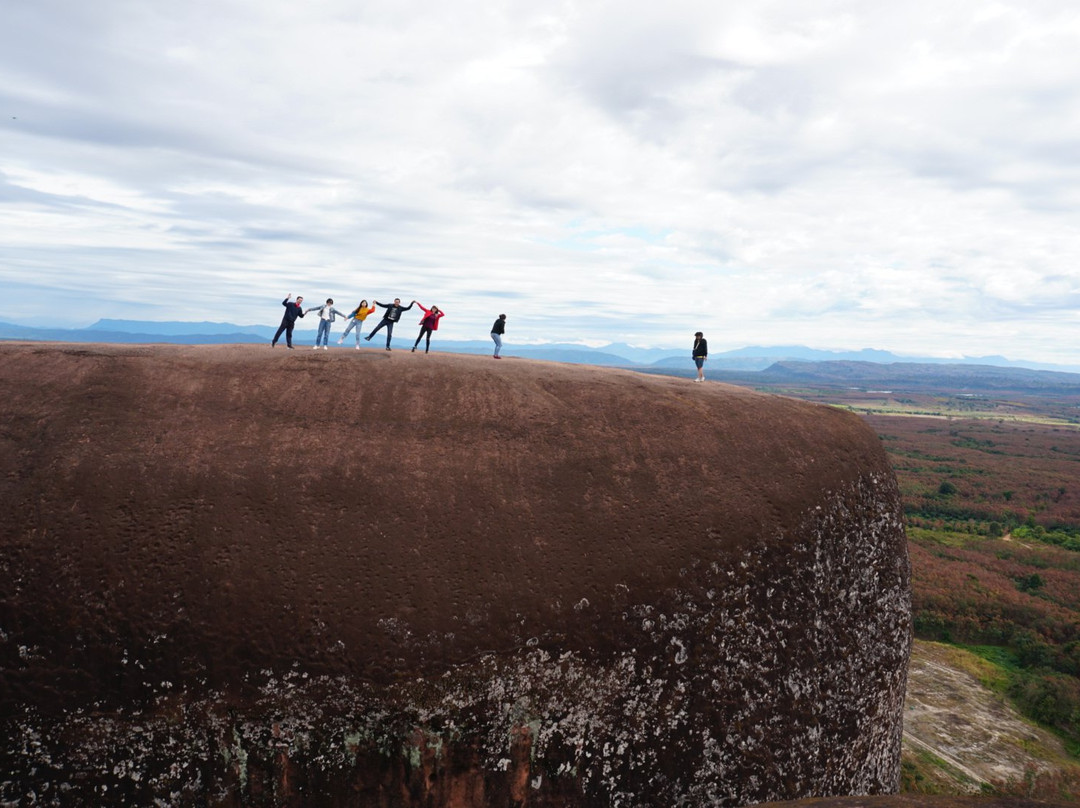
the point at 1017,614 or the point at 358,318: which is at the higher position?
the point at 358,318

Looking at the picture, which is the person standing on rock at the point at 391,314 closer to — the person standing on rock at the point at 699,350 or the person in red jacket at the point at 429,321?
the person in red jacket at the point at 429,321

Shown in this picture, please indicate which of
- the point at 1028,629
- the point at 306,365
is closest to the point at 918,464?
the point at 1028,629

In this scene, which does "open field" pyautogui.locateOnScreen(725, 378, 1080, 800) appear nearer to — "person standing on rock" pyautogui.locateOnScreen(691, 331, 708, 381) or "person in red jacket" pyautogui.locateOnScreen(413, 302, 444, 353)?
"person standing on rock" pyautogui.locateOnScreen(691, 331, 708, 381)

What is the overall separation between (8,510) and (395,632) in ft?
23.6

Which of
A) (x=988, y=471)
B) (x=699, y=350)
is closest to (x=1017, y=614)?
(x=699, y=350)

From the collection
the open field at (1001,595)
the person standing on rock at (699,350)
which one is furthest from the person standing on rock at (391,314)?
the open field at (1001,595)

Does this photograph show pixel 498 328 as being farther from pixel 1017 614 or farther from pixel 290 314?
pixel 1017 614

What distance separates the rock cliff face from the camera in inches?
427

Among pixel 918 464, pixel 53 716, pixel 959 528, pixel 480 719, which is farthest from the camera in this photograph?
pixel 918 464

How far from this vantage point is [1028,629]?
32.8m

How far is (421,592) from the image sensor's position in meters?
12.0

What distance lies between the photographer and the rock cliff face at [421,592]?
10836 mm

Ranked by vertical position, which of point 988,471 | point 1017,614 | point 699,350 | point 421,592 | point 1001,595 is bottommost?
point 1017,614

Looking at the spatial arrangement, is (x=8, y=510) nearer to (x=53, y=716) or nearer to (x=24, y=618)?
(x=24, y=618)
